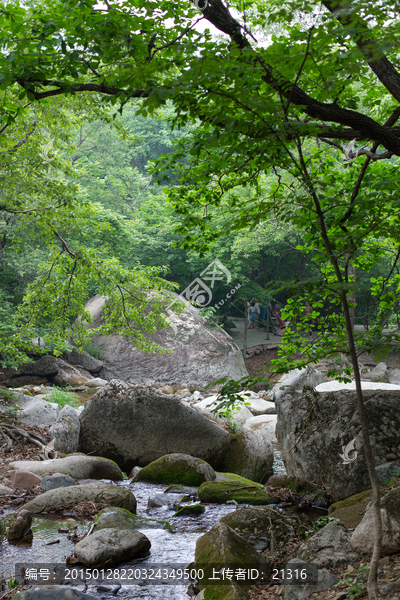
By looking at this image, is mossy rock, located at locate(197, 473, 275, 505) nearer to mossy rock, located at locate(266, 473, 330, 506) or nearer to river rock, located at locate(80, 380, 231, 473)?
mossy rock, located at locate(266, 473, 330, 506)

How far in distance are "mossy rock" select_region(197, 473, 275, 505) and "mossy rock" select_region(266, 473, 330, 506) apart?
0.28 meters

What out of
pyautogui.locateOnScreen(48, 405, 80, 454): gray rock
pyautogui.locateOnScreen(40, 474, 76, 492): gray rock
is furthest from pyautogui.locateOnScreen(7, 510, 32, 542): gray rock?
pyautogui.locateOnScreen(48, 405, 80, 454): gray rock

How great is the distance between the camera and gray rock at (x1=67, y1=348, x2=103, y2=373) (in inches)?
774

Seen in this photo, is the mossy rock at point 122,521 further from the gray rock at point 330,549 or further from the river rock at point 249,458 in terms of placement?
the river rock at point 249,458

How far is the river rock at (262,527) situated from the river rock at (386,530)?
98 centimetres

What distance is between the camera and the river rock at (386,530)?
11.3 feet

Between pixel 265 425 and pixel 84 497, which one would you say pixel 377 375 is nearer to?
pixel 265 425

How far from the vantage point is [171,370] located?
1980 cm

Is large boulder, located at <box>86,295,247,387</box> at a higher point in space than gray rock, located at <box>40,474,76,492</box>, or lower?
higher

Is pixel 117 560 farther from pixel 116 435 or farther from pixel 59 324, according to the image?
pixel 59 324

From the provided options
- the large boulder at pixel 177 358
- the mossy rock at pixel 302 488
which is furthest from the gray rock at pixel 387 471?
the large boulder at pixel 177 358

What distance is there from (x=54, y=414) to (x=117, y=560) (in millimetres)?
7082

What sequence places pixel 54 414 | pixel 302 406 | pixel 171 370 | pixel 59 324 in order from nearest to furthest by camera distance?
pixel 302 406, pixel 59 324, pixel 54 414, pixel 171 370

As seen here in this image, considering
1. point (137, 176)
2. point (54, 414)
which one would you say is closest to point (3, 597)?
point (54, 414)
